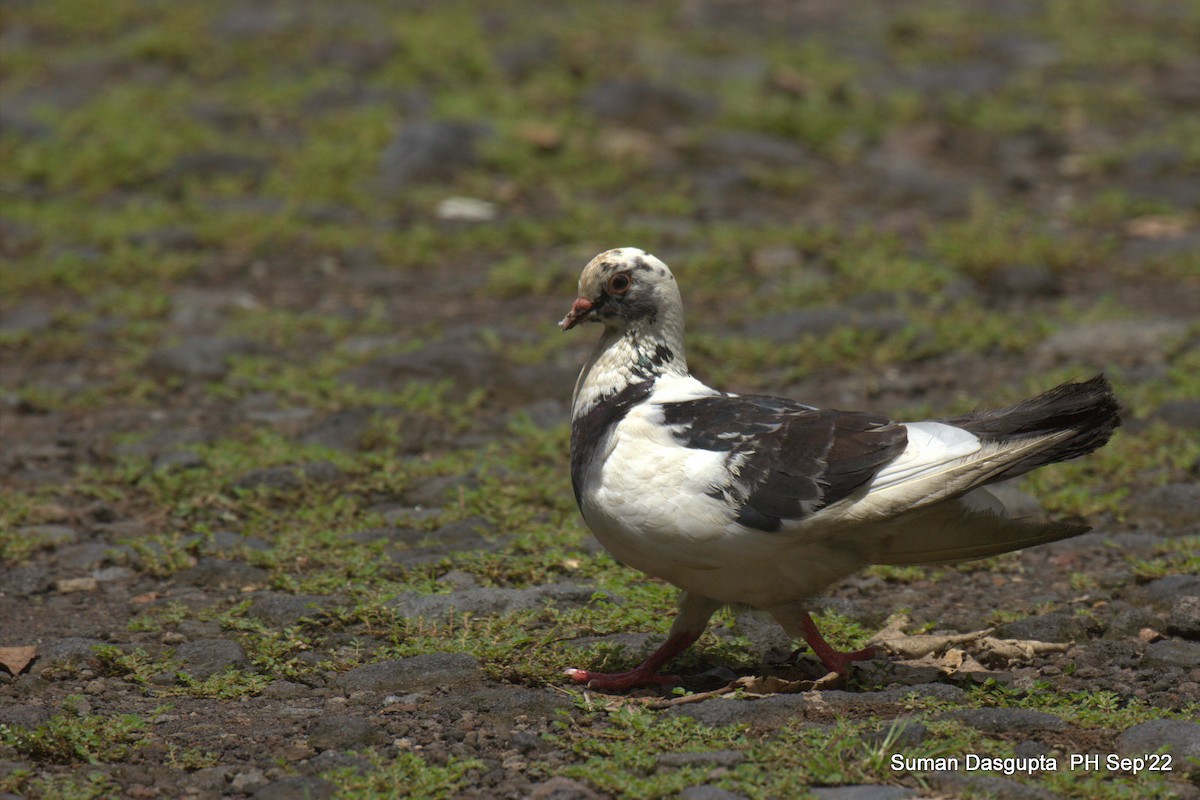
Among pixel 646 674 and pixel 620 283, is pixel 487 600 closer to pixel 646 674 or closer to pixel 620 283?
pixel 646 674

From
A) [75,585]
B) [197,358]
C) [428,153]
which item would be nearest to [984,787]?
[75,585]

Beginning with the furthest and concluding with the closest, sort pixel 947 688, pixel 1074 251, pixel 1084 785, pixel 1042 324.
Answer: pixel 1074 251 → pixel 1042 324 → pixel 947 688 → pixel 1084 785

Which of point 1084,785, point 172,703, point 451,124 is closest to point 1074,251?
point 451,124

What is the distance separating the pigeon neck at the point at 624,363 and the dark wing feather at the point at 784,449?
1.21ft

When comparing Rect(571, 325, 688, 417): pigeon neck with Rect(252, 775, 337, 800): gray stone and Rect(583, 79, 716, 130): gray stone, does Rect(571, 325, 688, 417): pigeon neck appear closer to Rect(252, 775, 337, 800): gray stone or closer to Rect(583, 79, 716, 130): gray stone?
Rect(252, 775, 337, 800): gray stone

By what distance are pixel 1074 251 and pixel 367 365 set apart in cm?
448

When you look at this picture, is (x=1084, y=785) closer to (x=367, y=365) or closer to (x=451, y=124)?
(x=367, y=365)

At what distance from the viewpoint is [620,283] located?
5.30 m

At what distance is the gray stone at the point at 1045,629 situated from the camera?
5.14 metres

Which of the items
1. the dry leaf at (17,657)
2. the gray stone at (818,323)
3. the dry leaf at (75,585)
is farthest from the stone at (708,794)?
the gray stone at (818,323)

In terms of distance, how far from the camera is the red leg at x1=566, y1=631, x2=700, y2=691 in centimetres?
475

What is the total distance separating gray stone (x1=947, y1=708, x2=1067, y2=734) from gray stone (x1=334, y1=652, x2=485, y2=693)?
1.51 metres

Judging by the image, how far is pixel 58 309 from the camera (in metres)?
8.70

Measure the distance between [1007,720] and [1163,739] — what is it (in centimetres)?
42
